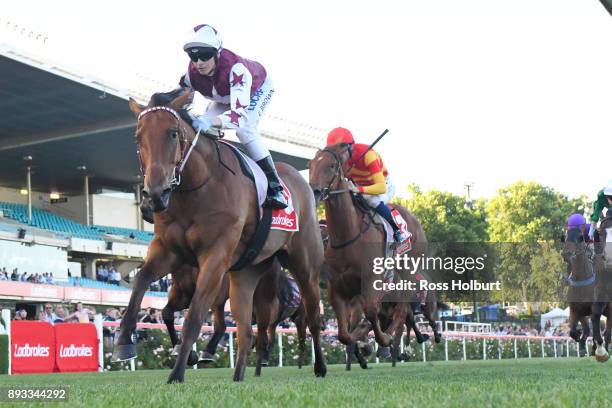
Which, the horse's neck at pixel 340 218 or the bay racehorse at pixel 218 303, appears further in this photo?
the horse's neck at pixel 340 218

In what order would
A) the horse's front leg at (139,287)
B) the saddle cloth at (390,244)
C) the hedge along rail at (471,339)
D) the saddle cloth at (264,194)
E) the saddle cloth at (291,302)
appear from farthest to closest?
the hedge along rail at (471,339)
the saddle cloth at (291,302)
the saddle cloth at (390,244)
the saddle cloth at (264,194)
the horse's front leg at (139,287)

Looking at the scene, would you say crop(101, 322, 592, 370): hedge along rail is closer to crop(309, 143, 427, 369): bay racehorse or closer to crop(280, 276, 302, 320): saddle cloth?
crop(280, 276, 302, 320): saddle cloth

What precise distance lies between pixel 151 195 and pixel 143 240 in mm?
39208

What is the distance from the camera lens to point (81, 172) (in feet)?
143

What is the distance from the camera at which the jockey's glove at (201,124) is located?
6375mm

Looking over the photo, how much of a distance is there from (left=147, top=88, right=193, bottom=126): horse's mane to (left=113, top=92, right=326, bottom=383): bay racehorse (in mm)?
Result: 41

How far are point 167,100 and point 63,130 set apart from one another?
30619 millimetres

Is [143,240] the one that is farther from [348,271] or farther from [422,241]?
[348,271]

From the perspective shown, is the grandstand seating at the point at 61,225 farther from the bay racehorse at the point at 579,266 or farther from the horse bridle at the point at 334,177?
the horse bridle at the point at 334,177

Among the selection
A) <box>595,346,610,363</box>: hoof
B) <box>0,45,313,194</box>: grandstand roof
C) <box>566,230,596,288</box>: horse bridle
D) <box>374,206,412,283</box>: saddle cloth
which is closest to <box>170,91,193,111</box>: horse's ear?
<box>374,206,412,283</box>: saddle cloth

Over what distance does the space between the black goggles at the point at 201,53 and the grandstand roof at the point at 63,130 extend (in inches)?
826

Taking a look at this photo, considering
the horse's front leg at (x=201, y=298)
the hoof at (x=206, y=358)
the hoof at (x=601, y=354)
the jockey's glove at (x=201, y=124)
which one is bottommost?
the hoof at (x=601, y=354)

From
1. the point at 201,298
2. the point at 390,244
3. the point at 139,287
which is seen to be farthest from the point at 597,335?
the point at 139,287

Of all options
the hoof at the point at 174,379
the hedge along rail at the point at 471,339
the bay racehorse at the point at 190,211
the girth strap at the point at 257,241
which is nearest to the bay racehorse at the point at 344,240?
the girth strap at the point at 257,241
